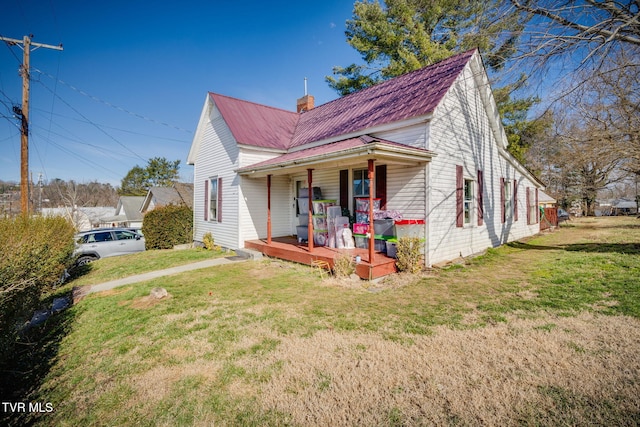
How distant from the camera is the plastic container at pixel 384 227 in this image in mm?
7785

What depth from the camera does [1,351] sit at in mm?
3070

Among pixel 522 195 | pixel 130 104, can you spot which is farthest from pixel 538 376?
pixel 130 104

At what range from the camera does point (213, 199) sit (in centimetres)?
1319

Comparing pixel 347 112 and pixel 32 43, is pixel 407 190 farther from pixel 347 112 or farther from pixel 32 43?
pixel 32 43

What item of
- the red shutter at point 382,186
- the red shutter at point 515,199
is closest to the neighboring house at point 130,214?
the red shutter at point 382,186

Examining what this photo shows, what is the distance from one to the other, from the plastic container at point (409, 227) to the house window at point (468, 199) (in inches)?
117

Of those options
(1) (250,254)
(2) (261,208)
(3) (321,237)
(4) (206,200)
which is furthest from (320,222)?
(4) (206,200)

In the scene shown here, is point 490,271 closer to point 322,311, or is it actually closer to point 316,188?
point 322,311

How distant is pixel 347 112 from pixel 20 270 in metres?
10.4

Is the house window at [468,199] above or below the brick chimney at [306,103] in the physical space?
below

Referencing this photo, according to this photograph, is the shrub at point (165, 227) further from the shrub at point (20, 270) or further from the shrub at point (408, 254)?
the shrub at point (408, 254)

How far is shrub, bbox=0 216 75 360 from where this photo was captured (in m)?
3.46

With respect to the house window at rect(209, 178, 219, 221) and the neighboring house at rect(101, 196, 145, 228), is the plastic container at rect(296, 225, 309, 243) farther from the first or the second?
the neighboring house at rect(101, 196, 145, 228)

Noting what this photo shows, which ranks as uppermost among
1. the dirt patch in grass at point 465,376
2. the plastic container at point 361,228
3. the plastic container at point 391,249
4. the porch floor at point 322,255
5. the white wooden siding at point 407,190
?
the white wooden siding at point 407,190
